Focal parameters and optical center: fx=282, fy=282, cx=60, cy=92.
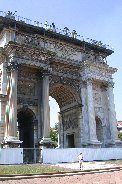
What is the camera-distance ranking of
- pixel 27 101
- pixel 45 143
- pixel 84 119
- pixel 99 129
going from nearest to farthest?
1. pixel 45 143
2. pixel 27 101
3. pixel 84 119
4. pixel 99 129

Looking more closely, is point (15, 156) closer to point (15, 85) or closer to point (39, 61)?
point (15, 85)

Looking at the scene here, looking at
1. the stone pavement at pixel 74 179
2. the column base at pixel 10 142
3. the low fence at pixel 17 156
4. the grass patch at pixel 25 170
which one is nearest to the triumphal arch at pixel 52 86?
the column base at pixel 10 142

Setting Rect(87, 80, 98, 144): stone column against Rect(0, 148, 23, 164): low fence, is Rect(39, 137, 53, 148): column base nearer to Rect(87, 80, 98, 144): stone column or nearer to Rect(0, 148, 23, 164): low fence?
Rect(0, 148, 23, 164): low fence

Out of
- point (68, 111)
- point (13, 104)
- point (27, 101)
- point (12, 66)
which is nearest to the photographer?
point (13, 104)

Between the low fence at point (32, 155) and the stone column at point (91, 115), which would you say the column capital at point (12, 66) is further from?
the stone column at point (91, 115)

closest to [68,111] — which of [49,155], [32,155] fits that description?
[32,155]

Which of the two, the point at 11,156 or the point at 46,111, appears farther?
the point at 46,111

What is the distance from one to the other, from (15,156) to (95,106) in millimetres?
13691

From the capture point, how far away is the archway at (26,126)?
29.2m

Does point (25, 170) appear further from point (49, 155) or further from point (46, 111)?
point (46, 111)

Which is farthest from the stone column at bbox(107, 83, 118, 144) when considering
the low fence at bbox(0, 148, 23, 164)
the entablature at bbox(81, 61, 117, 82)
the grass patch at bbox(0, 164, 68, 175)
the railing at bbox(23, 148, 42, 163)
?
the grass patch at bbox(0, 164, 68, 175)

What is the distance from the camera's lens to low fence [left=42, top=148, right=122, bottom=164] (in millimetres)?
25094

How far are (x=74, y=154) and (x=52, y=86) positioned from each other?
844cm

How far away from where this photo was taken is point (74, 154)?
2653cm
